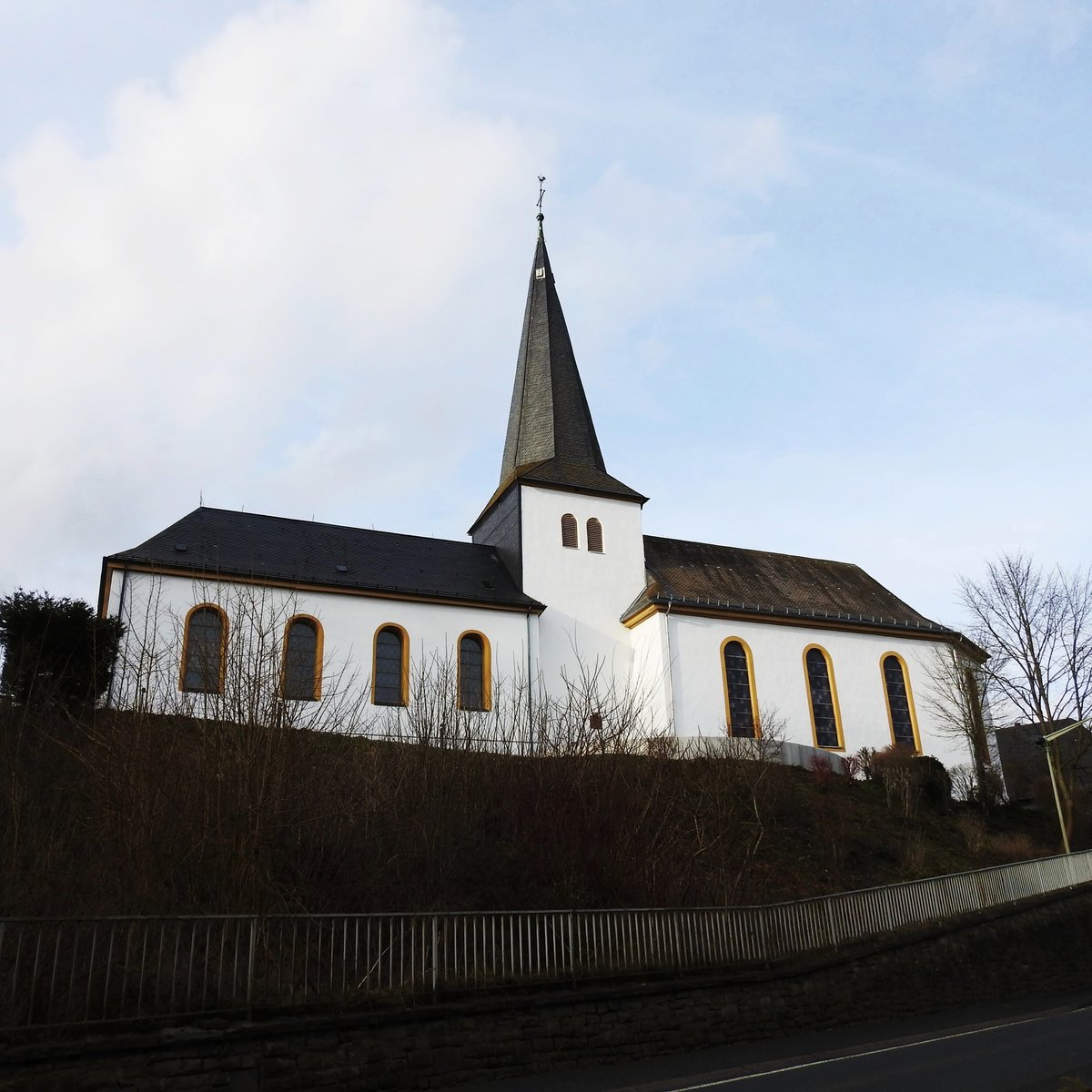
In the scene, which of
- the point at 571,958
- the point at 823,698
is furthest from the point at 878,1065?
the point at 823,698

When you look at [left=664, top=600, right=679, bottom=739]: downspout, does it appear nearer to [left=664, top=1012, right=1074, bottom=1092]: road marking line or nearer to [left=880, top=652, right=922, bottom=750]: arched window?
[left=880, top=652, right=922, bottom=750]: arched window

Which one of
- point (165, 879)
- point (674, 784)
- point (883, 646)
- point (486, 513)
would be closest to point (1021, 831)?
point (883, 646)

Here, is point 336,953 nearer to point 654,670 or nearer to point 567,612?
point 654,670

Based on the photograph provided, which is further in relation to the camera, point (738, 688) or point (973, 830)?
point (738, 688)

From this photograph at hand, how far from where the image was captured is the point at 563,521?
95.3 feet

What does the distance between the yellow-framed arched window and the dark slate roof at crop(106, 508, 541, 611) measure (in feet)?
8.39

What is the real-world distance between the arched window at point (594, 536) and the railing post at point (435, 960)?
18.8m

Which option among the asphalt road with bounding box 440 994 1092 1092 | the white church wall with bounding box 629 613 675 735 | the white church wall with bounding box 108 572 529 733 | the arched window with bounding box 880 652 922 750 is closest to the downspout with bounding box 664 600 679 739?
the white church wall with bounding box 629 613 675 735

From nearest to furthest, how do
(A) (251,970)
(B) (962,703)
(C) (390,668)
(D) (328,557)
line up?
1. (A) (251,970)
2. (C) (390,668)
3. (D) (328,557)
4. (B) (962,703)

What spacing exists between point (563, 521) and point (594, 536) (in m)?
1.01

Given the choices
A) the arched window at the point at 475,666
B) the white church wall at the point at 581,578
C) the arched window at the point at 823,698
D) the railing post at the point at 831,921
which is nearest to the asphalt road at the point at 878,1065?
the railing post at the point at 831,921

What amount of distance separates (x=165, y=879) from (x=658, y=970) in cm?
565

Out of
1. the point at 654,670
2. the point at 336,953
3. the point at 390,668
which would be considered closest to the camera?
the point at 336,953

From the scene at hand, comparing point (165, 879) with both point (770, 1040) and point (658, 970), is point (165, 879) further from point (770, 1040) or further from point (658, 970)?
point (770, 1040)
